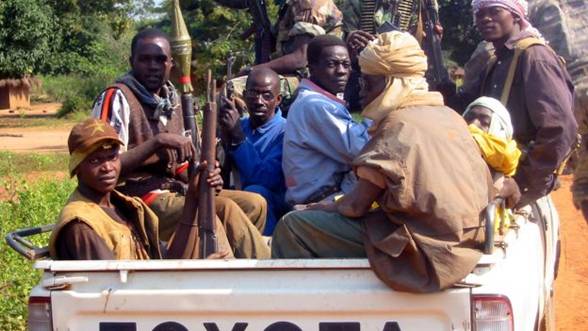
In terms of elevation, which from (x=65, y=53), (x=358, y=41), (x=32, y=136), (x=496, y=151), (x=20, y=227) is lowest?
(x=32, y=136)

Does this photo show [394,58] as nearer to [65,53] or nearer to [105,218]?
[105,218]

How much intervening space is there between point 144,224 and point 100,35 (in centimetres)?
3682

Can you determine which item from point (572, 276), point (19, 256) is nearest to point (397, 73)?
point (19, 256)

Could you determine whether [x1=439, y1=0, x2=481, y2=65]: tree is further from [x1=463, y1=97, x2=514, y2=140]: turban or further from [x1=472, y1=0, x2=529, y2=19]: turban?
[x1=463, y1=97, x2=514, y2=140]: turban

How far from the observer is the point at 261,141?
4883 mm

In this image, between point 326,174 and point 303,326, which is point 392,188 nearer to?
point 303,326

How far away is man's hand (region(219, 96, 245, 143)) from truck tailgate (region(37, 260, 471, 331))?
1.56 metres

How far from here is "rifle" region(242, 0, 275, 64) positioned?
21.5 feet

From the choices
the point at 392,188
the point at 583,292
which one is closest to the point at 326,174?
the point at 392,188

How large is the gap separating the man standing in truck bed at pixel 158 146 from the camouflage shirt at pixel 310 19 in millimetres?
1323

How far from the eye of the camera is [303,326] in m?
3.26

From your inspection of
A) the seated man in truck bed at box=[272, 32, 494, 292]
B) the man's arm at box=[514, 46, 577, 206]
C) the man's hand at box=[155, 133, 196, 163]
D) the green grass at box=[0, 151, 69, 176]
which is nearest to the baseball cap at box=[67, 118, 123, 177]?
the man's hand at box=[155, 133, 196, 163]

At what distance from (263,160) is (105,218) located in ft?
4.02

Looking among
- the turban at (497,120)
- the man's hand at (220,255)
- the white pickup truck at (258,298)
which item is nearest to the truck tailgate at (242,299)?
the white pickup truck at (258,298)
